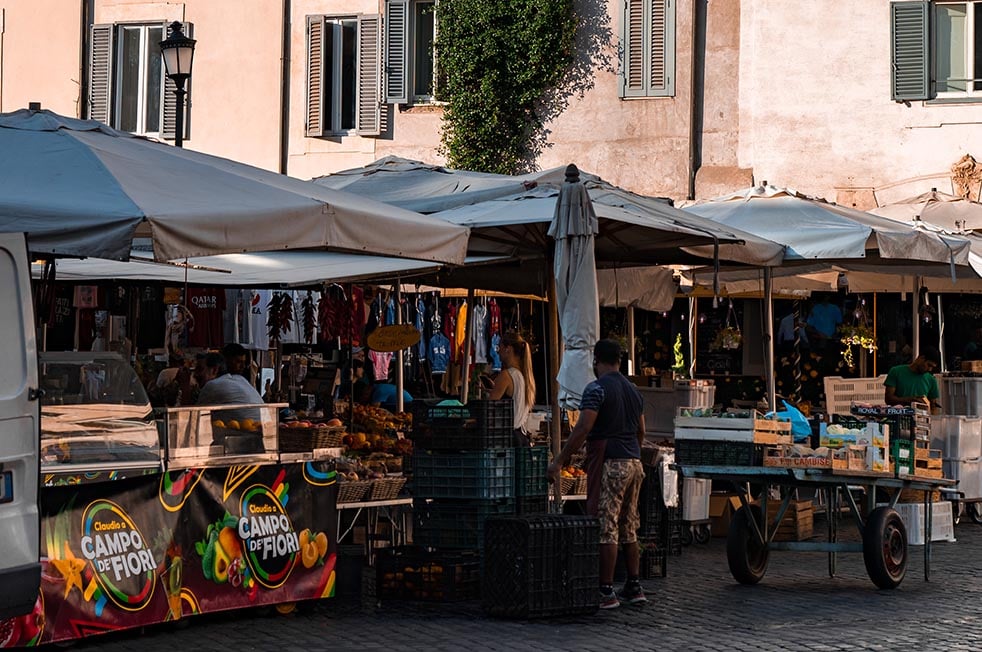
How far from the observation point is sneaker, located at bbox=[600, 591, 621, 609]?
10914mm

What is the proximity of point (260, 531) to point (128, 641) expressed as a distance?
125 centimetres

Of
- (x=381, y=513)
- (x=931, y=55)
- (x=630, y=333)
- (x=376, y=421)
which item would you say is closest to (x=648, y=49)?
(x=931, y=55)

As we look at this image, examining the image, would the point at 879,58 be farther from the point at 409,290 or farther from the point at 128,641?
the point at 128,641

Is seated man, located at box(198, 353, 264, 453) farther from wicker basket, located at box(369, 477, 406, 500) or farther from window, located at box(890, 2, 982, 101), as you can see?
window, located at box(890, 2, 982, 101)

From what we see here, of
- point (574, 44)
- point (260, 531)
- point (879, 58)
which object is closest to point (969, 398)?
point (879, 58)

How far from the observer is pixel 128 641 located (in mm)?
9555

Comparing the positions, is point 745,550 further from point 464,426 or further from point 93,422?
point 93,422

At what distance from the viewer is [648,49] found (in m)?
23.8

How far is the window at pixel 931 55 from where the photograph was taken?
22.6m

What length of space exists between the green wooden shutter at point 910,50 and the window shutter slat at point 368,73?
7.71m

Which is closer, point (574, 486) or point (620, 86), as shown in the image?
point (574, 486)

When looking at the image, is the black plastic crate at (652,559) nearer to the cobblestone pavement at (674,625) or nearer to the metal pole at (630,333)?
the cobblestone pavement at (674,625)

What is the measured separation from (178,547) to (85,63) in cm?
1780

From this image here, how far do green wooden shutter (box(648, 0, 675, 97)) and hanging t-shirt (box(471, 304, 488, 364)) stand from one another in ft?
14.0
